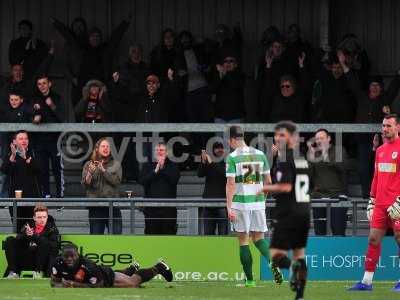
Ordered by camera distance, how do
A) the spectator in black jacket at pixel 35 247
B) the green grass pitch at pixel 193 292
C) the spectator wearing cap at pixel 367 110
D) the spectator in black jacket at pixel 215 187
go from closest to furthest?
the green grass pitch at pixel 193 292
the spectator in black jacket at pixel 35 247
the spectator in black jacket at pixel 215 187
the spectator wearing cap at pixel 367 110

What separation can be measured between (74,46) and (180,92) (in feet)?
7.38

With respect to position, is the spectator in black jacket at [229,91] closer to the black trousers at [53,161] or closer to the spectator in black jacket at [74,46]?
the spectator in black jacket at [74,46]

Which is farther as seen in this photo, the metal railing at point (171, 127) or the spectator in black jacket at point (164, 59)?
the spectator in black jacket at point (164, 59)

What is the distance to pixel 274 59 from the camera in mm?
23953

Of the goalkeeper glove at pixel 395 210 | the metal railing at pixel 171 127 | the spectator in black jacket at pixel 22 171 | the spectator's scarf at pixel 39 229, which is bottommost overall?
the spectator's scarf at pixel 39 229

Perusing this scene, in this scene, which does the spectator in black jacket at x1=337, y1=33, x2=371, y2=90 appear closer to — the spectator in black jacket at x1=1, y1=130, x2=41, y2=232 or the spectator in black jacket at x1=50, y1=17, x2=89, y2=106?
the spectator in black jacket at x1=50, y1=17, x2=89, y2=106

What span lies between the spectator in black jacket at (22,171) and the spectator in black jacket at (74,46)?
249cm

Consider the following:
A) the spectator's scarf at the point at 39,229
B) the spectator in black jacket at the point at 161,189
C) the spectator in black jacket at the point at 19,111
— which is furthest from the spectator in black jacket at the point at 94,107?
the spectator's scarf at the point at 39,229

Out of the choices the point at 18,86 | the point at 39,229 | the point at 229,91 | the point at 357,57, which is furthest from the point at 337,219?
the point at 18,86

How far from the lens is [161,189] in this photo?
2219 cm

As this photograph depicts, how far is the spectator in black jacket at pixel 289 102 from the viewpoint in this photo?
23.2 m

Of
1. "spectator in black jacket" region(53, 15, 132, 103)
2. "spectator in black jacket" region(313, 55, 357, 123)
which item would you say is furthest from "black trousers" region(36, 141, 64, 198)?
"spectator in black jacket" region(313, 55, 357, 123)

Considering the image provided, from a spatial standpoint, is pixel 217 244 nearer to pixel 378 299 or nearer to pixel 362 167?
pixel 362 167

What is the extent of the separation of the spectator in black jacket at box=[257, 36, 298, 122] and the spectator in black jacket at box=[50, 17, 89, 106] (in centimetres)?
318
